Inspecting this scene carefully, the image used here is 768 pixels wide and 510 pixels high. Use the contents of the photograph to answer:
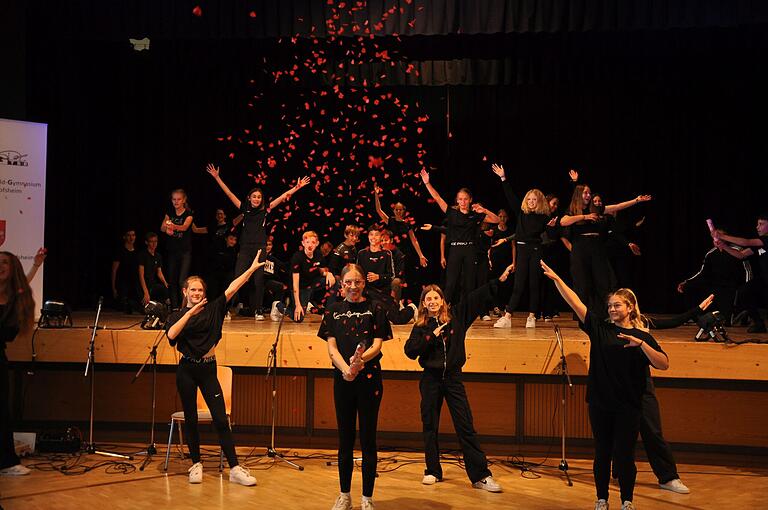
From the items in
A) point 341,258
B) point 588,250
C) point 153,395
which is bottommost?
point 153,395

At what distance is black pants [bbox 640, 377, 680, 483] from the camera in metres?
7.27

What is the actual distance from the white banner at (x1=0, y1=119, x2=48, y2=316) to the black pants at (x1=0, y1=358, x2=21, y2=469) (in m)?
2.70

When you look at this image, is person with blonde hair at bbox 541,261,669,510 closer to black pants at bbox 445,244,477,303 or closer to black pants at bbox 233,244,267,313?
black pants at bbox 445,244,477,303

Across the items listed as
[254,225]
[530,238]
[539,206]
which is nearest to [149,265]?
[254,225]

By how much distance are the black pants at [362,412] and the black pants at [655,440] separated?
2455mm

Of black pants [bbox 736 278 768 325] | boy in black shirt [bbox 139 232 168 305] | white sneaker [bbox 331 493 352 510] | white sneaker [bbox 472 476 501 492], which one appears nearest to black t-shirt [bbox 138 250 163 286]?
boy in black shirt [bbox 139 232 168 305]

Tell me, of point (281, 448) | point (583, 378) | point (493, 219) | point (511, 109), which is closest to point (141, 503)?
point (281, 448)

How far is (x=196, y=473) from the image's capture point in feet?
24.1

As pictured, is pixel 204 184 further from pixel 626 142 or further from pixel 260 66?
pixel 626 142

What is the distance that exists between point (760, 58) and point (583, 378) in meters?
6.28

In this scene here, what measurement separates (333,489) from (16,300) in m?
3.11

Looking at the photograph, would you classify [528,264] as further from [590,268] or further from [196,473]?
Answer: [196,473]

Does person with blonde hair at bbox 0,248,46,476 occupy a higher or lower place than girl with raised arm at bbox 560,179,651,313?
lower

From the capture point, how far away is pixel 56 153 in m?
12.7
